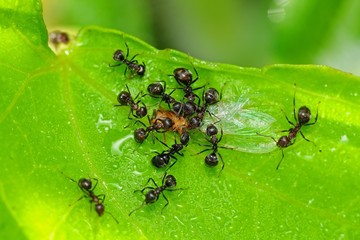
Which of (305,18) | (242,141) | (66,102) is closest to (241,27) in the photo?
(305,18)

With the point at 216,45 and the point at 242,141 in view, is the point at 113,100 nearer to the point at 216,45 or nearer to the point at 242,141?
the point at 242,141

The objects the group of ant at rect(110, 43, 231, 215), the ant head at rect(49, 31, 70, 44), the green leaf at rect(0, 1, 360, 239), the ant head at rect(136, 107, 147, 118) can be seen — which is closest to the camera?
the green leaf at rect(0, 1, 360, 239)

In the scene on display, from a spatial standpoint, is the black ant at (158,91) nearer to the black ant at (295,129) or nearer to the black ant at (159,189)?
the black ant at (159,189)

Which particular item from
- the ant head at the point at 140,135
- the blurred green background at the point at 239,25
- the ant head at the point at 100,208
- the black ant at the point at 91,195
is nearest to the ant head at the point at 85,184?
the black ant at the point at 91,195

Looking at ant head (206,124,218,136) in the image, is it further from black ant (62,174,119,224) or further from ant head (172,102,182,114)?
black ant (62,174,119,224)

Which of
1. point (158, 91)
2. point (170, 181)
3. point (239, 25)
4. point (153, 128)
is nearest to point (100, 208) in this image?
point (170, 181)

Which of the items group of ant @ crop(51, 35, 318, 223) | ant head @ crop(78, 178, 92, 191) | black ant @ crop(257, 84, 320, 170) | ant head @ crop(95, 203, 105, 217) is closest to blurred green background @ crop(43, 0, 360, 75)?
group of ant @ crop(51, 35, 318, 223)

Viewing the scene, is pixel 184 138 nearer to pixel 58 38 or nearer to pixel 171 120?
pixel 171 120
